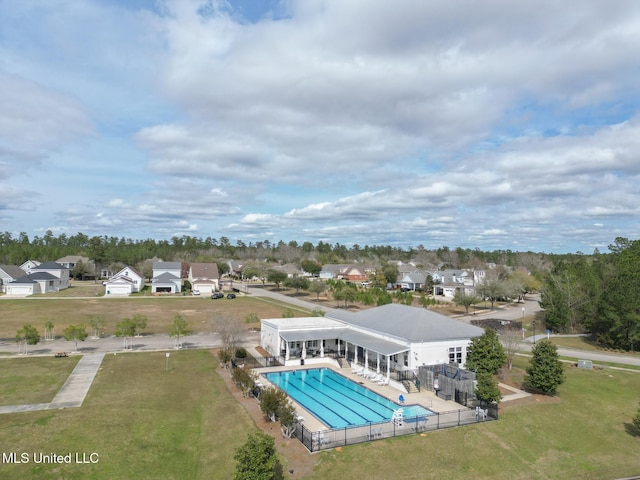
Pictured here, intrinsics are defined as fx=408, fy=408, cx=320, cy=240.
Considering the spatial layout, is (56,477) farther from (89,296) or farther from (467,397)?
(89,296)

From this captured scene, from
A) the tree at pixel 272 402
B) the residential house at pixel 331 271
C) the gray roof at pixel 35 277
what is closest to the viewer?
the tree at pixel 272 402

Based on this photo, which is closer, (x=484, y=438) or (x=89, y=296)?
(x=484, y=438)

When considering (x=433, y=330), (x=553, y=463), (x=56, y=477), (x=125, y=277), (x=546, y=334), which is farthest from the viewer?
(x=125, y=277)

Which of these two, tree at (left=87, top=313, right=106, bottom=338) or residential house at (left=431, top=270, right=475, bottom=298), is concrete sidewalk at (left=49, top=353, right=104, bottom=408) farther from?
residential house at (left=431, top=270, right=475, bottom=298)

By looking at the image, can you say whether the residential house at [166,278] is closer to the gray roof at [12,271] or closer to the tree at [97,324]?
the gray roof at [12,271]

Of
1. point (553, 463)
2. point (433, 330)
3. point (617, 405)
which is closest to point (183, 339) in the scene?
point (433, 330)

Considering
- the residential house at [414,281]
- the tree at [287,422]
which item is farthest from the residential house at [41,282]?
the residential house at [414,281]

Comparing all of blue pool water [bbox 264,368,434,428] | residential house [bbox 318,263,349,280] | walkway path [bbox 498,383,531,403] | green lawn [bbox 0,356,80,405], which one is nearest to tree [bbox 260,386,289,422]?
blue pool water [bbox 264,368,434,428]
